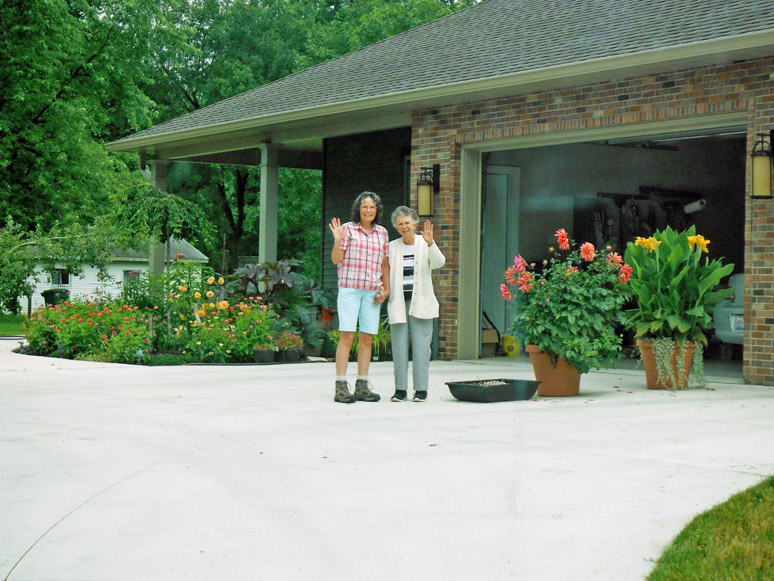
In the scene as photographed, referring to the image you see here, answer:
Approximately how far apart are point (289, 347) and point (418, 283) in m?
4.33

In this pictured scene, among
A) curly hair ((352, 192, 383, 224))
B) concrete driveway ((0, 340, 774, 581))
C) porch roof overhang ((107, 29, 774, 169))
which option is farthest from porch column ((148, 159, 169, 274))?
curly hair ((352, 192, 383, 224))

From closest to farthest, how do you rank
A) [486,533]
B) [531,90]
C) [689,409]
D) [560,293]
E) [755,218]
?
[486,533]
[689,409]
[560,293]
[755,218]
[531,90]

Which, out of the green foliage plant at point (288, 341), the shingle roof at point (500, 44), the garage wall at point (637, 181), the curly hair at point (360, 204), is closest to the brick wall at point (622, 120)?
the shingle roof at point (500, 44)

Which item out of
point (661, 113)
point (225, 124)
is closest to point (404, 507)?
point (661, 113)

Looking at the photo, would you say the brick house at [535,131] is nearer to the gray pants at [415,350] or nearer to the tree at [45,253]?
the tree at [45,253]

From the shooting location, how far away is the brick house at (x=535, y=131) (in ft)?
31.9

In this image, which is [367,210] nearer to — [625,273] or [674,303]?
[625,273]

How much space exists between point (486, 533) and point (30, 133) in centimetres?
2563

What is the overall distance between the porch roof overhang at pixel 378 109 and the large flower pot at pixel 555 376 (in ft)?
10.5

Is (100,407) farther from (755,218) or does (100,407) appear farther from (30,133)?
(30,133)

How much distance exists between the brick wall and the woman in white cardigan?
338cm

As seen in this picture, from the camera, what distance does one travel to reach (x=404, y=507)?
4609mm

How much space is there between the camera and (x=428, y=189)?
41.3 feet

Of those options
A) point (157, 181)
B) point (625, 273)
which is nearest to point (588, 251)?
point (625, 273)
